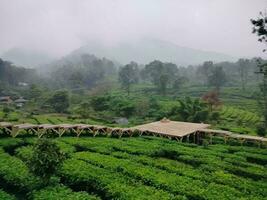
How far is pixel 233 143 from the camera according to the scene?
120ft

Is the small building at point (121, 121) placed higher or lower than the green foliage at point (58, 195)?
lower

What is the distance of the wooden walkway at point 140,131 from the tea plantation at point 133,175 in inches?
71.3

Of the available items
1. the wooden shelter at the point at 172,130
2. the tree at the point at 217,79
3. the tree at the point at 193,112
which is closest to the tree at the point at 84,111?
the tree at the point at 193,112

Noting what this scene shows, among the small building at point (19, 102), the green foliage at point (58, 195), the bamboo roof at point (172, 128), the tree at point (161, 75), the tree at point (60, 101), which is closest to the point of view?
the green foliage at point (58, 195)

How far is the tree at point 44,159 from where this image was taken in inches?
688

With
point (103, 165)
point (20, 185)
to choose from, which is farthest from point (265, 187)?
point (20, 185)

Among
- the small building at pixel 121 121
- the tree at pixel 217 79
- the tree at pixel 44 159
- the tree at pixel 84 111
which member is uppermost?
the tree at pixel 217 79

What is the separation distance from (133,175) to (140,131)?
17.1m

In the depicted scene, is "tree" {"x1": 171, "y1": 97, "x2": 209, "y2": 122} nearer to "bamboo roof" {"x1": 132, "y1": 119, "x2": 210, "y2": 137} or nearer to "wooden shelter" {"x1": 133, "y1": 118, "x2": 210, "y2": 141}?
"bamboo roof" {"x1": 132, "y1": 119, "x2": 210, "y2": 137}

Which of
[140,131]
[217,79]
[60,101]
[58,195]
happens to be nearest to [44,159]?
[58,195]

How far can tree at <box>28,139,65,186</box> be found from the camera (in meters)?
17.5

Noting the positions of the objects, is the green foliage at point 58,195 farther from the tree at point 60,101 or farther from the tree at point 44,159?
the tree at point 60,101

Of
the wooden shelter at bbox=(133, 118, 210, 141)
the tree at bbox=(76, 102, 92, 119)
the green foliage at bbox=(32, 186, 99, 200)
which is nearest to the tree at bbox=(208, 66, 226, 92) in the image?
the tree at bbox=(76, 102, 92, 119)

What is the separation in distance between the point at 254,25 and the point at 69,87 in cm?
10468
